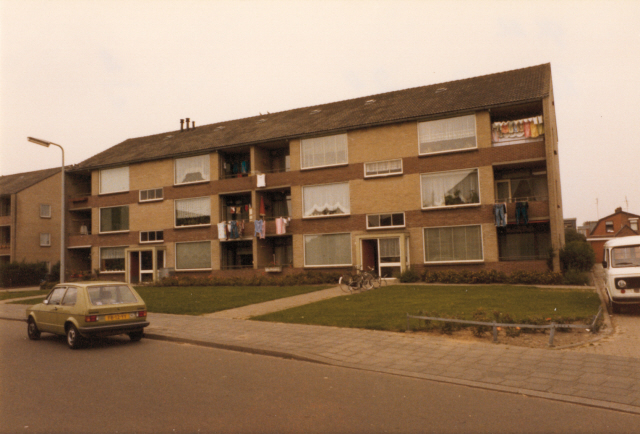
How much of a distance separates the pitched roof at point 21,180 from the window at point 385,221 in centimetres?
3301

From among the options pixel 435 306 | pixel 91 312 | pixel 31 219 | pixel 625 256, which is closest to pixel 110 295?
pixel 91 312

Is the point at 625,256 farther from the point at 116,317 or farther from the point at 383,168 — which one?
the point at 383,168

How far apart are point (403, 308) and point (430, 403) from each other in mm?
8226

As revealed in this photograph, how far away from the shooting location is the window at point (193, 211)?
31516 millimetres

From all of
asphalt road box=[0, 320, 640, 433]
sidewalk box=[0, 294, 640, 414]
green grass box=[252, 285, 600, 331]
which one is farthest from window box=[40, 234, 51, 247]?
asphalt road box=[0, 320, 640, 433]

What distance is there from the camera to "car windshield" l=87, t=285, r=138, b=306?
34.4 ft

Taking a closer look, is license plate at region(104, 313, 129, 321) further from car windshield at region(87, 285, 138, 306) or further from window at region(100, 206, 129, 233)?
window at region(100, 206, 129, 233)

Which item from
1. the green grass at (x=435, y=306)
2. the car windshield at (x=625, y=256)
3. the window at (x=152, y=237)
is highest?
the window at (x=152, y=237)

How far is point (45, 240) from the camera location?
44531 mm

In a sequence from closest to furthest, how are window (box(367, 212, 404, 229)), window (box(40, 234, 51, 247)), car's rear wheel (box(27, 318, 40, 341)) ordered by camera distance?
car's rear wheel (box(27, 318, 40, 341)) → window (box(367, 212, 404, 229)) → window (box(40, 234, 51, 247))

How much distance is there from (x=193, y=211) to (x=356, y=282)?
50.6 ft

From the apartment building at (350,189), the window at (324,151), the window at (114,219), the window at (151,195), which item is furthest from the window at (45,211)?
the window at (324,151)

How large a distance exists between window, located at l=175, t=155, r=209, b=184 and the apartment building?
0.34 feet

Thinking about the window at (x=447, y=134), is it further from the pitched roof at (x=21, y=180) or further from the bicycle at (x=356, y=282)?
the pitched roof at (x=21, y=180)
